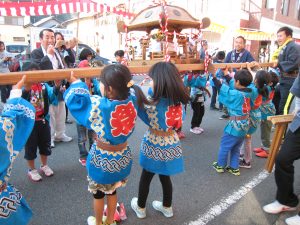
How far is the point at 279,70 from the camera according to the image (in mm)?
4863

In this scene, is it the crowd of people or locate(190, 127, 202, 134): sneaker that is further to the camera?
locate(190, 127, 202, 134): sneaker

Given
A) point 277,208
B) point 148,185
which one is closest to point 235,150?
point 277,208

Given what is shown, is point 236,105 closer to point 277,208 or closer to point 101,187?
point 277,208

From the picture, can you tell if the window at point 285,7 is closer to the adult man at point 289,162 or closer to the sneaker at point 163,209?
the adult man at point 289,162

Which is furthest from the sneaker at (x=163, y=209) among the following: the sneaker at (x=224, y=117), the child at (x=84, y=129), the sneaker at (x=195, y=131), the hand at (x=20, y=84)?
the sneaker at (x=224, y=117)

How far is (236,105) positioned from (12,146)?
8.65ft

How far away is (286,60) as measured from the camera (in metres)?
4.65

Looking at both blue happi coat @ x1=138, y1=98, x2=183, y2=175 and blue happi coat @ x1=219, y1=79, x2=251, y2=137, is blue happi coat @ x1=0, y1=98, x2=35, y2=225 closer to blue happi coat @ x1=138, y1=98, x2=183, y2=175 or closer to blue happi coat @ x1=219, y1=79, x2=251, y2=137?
blue happi coat @ x1=138, y1=98, x2=183, y2=175

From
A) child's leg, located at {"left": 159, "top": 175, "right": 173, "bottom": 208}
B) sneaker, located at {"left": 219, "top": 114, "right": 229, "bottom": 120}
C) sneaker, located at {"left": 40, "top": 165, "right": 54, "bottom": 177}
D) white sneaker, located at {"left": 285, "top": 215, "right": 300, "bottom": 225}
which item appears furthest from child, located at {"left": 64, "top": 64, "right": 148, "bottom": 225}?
sneaker, located at {"left": 219, "top": 114, "right": 229, "bottom": 120}

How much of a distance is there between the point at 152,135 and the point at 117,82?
0.70 meters

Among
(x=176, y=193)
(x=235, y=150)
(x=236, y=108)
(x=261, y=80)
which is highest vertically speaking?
(x=261, y=80)

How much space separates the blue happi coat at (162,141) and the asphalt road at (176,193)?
598 millimetres

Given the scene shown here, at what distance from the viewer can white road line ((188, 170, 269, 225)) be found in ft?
8.48

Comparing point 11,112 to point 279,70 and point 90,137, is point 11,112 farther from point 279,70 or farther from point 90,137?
point 279,70
